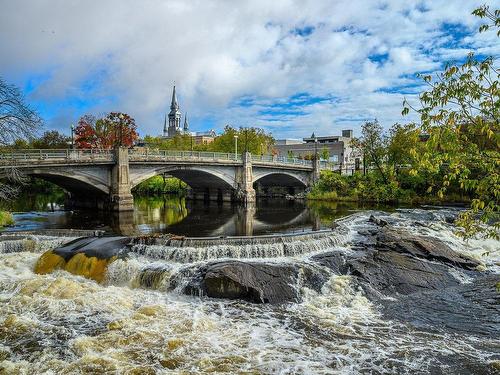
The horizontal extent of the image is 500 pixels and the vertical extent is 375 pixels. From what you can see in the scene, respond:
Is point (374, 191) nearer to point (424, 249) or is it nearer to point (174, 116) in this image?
point (424, 249)

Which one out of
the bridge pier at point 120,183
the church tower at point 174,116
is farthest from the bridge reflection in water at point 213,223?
the church tower at point 174,116

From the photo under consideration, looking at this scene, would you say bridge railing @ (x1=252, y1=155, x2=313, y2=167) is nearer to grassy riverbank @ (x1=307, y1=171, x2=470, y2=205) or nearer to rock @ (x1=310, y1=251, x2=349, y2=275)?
grassy riverbank @ (x1=307, y1=171, x2=470, y2=205)

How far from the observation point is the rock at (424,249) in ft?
63.3

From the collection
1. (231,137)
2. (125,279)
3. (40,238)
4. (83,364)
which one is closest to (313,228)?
(125,279)

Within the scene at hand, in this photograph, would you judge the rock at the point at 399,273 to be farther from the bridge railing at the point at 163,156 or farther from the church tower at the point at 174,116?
the church tower at the point at 174,116

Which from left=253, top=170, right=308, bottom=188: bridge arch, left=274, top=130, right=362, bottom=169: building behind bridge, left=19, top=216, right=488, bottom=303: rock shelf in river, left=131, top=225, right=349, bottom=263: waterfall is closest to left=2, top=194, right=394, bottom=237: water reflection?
left=131, top=225, right=349, bottom=263: waterfall

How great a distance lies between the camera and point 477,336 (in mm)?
11836

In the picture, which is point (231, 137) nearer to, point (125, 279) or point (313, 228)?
point (313, 228)

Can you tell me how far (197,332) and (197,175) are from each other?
1544 inches

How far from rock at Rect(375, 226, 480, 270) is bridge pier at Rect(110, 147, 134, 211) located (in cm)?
2435

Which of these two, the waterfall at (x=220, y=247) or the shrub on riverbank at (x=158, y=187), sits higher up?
the shrub on riverbank at (x=158, y=187)

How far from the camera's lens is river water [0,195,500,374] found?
1005 cm

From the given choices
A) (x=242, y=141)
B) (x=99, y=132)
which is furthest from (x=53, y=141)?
(x=242, y=141)

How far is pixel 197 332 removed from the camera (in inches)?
473
